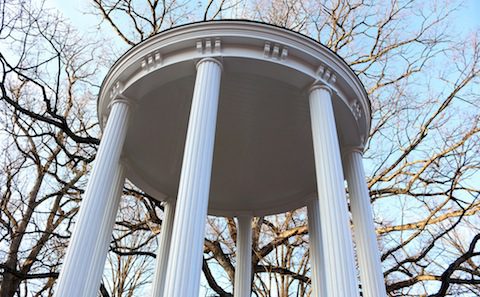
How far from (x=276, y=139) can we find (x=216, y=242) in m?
8.80

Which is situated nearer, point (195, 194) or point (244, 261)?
point (195, 194)

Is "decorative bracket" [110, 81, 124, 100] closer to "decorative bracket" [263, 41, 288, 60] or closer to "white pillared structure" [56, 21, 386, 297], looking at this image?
"white pillared structure" [56, 21, 386, 297]

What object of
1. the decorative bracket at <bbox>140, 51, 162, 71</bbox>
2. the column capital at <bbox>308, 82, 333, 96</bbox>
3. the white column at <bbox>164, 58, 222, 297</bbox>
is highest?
the decorative bracket at <bbox>140, 51, 162, 71</bbox>

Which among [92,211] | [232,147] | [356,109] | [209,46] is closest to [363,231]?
[356,109]

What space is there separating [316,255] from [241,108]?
5.58 m

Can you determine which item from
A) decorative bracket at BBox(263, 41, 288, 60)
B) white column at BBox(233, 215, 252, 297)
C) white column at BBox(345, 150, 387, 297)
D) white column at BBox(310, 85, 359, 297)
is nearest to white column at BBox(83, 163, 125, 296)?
decorative bracket at BBox(263, 41, 288, 60)

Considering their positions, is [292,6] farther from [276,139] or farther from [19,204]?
[19,204]

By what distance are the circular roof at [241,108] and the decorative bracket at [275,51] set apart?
2cm

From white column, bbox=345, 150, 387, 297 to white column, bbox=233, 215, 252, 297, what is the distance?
558 cm

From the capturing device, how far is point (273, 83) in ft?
33.9

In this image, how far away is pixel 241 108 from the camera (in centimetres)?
1157

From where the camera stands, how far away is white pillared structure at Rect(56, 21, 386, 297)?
22.7ft

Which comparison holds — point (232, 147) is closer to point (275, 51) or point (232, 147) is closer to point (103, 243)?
point (275, 51)

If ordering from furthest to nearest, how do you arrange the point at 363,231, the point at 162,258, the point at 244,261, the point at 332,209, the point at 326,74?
the point at 244,261 < the point at 162,258 < the point at 363,231 < the point at 326,74 < the point at 332,209
